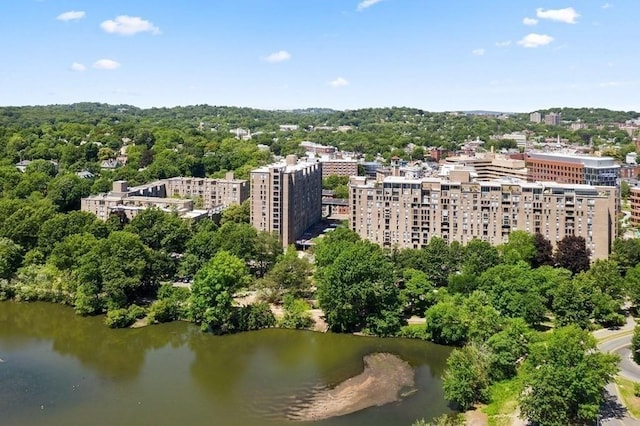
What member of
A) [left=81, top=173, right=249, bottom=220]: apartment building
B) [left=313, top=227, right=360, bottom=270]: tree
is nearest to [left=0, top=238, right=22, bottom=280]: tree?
[left=81, top=173, right=249, bottom=220]: apartment building

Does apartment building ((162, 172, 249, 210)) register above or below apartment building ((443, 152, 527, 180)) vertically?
below

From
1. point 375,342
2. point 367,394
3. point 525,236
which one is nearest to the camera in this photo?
point 367,394

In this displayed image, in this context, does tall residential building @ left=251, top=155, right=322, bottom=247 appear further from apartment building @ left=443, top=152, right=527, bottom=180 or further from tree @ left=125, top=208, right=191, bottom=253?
apartment building @ left=443, top=152, right=527, bottom=180

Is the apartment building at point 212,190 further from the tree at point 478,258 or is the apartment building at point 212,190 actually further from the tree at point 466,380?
the tree at point 466,380

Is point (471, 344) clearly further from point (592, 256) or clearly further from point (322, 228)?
point (322, 228)

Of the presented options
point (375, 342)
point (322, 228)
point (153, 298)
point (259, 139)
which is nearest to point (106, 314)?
point (153, 298)

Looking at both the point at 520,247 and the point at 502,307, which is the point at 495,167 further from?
the point at 502,307

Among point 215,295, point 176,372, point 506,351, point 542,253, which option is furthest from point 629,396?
point 215,295
